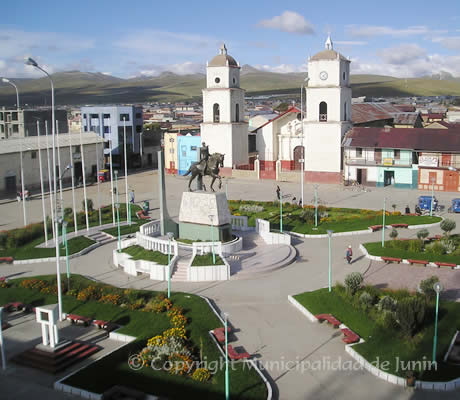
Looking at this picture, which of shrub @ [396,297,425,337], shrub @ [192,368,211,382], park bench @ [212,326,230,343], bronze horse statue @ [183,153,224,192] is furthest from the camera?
bronze horse statue @ [183,153,224,192]

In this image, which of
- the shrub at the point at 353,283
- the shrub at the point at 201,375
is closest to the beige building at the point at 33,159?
the shrub at the point at 353,283

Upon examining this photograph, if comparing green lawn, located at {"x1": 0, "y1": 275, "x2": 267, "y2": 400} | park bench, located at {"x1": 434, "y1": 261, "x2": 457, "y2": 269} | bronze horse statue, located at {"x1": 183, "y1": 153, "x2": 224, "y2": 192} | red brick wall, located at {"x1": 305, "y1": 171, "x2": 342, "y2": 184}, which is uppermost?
bronze horse statue, located at {"x1": 183, "y1": 153, "x2": 224, "y2": 192}

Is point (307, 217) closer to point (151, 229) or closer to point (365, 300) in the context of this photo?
point (151, 229)

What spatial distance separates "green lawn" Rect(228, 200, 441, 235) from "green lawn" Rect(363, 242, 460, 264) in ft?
15.2

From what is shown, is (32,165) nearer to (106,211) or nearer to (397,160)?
(106,211)

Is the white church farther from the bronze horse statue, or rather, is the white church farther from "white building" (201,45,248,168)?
the bronze horse statue

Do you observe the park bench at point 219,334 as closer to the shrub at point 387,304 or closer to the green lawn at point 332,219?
the shrub at point 387,304

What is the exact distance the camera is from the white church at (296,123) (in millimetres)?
51938

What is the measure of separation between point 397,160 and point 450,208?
11334mm

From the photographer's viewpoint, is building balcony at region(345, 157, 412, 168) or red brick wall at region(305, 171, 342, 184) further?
red brick wall at region(305, 171, 342, 184)

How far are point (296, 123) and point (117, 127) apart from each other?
22.6m

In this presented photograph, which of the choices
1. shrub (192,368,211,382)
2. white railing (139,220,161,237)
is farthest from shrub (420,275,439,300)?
white railing (139,220,161,237)

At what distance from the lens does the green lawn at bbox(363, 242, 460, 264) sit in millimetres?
26000

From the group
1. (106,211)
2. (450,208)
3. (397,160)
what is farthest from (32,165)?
(450,208)
